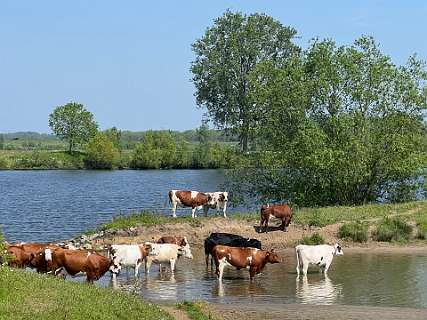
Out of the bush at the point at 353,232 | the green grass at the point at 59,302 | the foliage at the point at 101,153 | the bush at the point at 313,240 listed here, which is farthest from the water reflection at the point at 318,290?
the foliage at the point at 101,153

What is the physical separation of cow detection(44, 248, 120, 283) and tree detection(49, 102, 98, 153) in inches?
3653

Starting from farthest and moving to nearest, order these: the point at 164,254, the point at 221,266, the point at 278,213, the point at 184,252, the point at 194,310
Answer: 1. the point at 278,213
2. the point at 184,252
3. the point at 164,254
4. the point at 221,266
5. the point at 194,310

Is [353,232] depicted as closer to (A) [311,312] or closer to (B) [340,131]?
(B) [340,131]

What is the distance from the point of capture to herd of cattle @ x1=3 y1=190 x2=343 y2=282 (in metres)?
19.6

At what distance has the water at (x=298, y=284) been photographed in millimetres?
20406

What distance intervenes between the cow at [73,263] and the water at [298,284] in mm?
1300

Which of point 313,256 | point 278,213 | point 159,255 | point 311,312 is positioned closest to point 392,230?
point 278,213

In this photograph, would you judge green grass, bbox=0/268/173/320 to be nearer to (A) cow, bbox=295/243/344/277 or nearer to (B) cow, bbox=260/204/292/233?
(A) cow, bbox=295/243/344/277

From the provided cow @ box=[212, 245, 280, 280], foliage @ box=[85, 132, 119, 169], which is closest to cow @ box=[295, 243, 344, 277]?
cow @ box=[212, 245, 280, 280]

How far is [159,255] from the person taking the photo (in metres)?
24.4

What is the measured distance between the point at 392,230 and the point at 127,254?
13.6 meters

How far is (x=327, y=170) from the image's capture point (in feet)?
126

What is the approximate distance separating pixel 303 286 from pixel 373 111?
19.3 metres

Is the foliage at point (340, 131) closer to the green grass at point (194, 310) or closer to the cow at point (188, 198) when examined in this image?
the cow at point (188, 198)
